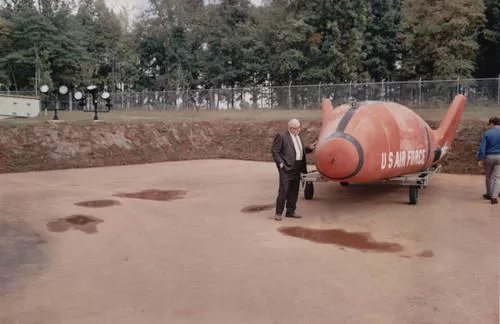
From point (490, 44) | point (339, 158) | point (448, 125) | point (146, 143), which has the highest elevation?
point (490, 44)

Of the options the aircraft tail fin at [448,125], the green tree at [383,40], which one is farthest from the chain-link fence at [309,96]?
the aircraft tail fin at [448,125]

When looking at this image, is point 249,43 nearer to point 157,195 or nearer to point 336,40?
point 336,40

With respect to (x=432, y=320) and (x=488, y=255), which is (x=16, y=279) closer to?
(x=432, y=320)

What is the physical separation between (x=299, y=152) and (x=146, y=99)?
1282 inches

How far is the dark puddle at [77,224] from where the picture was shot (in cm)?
894

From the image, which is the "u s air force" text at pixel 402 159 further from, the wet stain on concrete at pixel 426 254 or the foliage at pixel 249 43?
the foliage at pixel 249 43

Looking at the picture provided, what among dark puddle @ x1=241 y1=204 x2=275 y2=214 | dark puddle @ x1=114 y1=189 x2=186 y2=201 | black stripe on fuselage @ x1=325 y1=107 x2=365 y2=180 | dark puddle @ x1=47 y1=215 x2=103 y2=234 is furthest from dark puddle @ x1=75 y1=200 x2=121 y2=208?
black stripe on fuselage @ x1=325 y1=107 x2=365 y2=180

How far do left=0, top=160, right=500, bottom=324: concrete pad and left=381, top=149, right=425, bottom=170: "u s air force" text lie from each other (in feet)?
3.11

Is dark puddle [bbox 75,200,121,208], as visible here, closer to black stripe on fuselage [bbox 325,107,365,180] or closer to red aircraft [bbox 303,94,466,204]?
red aircraft [bbox 303,94,466,204]

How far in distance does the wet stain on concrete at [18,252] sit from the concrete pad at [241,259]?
0.03 m

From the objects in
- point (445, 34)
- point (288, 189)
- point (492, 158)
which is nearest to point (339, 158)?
point (288, 189)

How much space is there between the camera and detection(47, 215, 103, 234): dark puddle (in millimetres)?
8940

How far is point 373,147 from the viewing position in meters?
9.91

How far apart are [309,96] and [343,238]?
80.6 feet
